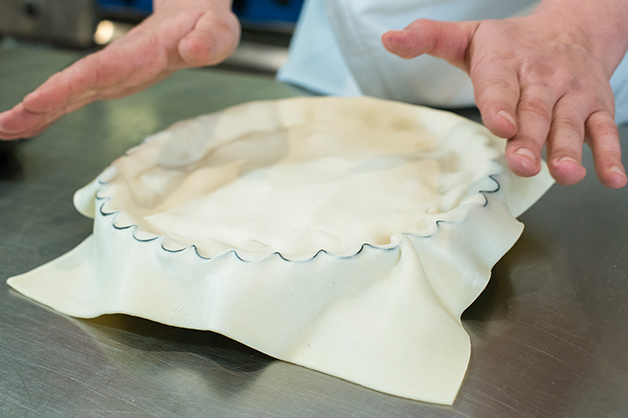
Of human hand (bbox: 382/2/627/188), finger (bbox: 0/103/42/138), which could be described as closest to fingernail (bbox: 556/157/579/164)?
human hand (bbox: 382/2/627/188)

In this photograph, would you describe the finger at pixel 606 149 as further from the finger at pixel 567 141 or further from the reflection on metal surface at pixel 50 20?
the reflection on metal surface at pixel 50 20

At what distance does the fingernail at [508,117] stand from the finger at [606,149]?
84 millimetres

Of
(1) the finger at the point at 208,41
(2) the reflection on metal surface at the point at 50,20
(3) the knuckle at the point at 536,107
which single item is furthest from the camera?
(2) the reflection on metal surface at the point at 50,20

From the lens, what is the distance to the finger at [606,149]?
0.48 metres

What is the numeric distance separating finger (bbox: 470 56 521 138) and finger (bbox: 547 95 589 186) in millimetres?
40

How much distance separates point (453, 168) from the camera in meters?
0.66

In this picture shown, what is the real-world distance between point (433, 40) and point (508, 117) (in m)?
0.16

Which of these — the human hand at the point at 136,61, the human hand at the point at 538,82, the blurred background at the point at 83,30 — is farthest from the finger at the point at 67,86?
the blurred background at the point at 83,30

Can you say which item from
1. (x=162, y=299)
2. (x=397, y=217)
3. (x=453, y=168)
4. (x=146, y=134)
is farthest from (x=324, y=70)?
(x=162, y=299)

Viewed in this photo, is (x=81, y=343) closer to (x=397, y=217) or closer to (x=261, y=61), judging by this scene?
(x=397, y=217)

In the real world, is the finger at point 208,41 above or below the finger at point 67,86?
below

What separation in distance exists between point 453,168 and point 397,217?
0.15 m

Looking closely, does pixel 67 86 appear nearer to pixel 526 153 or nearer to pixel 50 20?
pixel 526 153

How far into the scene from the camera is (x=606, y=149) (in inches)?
20.1
